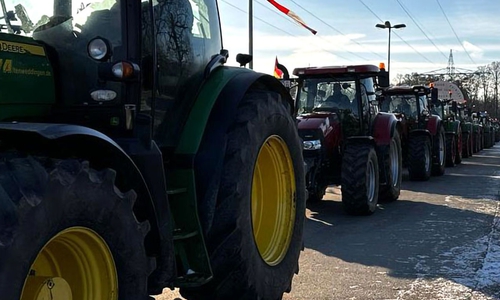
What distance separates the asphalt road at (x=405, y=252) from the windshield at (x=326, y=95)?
5.11 feet

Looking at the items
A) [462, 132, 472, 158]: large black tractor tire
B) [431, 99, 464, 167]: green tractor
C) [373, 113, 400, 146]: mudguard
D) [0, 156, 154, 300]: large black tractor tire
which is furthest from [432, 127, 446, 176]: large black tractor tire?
[0, 156, 154, 300]: large black tractor tire

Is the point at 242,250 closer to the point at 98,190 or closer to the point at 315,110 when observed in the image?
the point at 98,190

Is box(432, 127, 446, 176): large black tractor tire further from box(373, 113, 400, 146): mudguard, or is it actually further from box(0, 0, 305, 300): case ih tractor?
box(0, 0, 305, 300): case ih tractor

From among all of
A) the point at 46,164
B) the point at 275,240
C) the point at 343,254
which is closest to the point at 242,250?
the point at 275,240

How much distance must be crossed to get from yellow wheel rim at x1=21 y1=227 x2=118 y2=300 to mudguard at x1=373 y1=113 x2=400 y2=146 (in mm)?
7385

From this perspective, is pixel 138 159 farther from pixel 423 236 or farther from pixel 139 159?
pixel 423 236

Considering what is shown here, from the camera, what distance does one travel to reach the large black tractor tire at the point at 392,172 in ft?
31.1

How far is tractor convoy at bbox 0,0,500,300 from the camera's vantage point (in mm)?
2343

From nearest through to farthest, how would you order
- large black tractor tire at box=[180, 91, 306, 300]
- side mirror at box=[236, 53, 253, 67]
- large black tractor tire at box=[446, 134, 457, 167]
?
large black tractor tire at box=[180, 91, 306, 300]
side mirror at box=[236, 53, 253, 67]
large black tractor tire at box=[446, 134, 457, 167]

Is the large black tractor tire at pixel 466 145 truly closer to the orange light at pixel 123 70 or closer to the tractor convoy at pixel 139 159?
the tractor convoy at pixel 139 159

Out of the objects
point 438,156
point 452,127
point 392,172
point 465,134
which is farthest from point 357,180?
point 465,134

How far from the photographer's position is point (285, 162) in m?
4.40

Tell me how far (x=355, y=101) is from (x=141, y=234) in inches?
287

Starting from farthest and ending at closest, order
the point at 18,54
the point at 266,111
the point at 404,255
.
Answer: the point at 404,255, the point at 266,111, the point at 18,54
